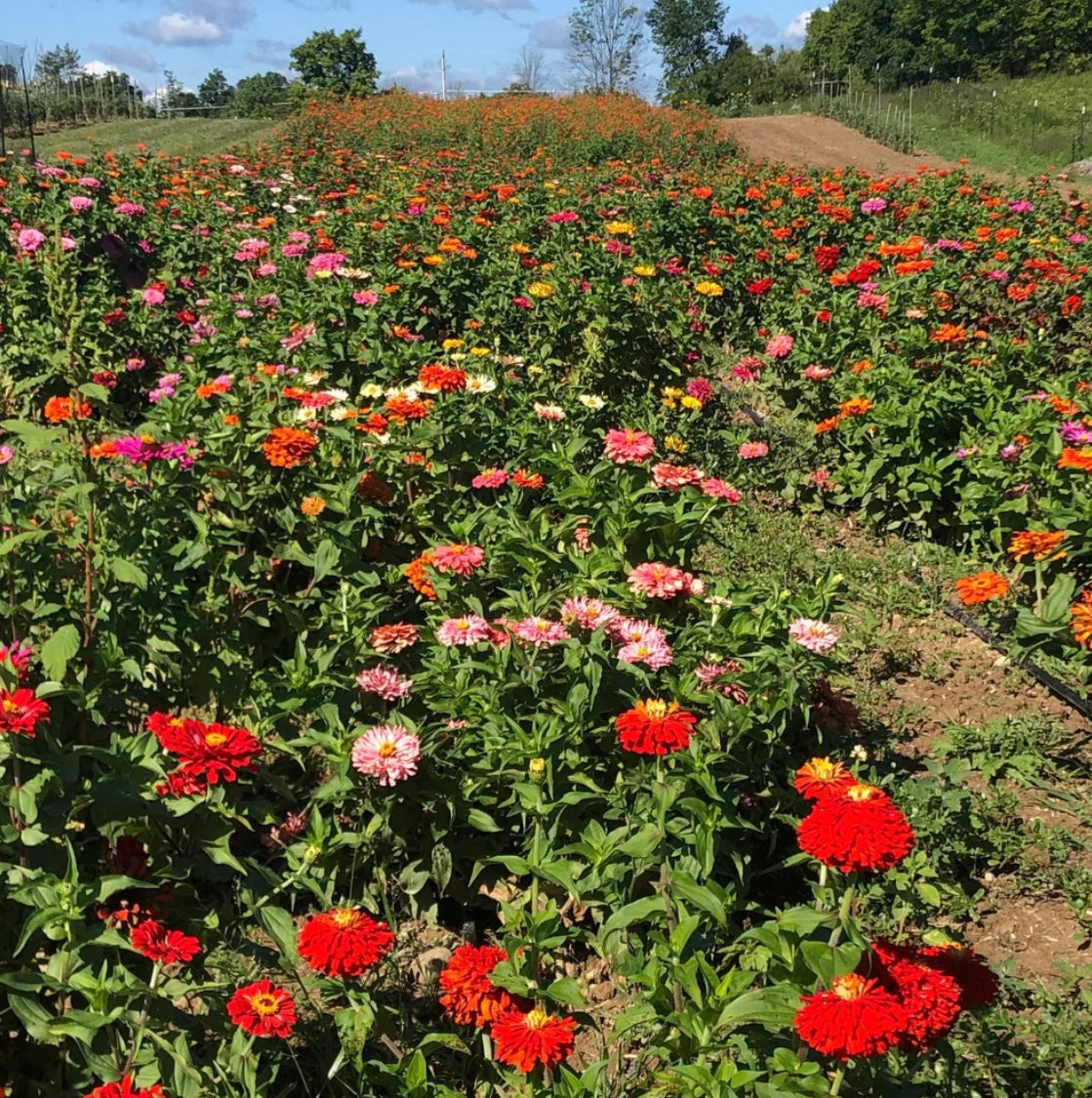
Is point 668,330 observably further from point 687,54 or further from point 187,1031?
point 687,54

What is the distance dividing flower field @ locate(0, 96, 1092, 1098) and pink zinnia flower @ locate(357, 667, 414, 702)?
18mm

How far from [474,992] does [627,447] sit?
6.00 feet

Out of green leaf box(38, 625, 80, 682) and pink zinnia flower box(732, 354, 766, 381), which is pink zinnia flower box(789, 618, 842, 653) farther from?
pink zinnia flower box(732, 354, 766, 381)

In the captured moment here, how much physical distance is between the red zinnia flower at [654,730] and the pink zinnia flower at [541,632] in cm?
51

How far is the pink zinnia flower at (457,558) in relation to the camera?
2.64 m

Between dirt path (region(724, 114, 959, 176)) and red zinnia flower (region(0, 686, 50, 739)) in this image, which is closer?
red zinnia flower (region(0, 686, 50, 739))

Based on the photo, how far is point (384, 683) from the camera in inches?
92.1

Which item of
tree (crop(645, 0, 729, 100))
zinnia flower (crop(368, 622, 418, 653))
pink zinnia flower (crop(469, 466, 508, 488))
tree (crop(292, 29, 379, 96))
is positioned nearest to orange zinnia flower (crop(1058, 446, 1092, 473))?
pink zinnia flower (crop(469, 466, 508, 488))

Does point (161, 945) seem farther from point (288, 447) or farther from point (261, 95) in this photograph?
point (261, 95)

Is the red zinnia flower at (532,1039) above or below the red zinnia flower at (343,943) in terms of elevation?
below

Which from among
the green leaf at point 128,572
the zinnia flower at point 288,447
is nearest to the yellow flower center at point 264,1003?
the green leaf at point 128,572

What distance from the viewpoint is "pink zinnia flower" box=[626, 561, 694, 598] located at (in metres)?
2.50

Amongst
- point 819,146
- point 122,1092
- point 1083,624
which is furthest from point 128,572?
point 819,146

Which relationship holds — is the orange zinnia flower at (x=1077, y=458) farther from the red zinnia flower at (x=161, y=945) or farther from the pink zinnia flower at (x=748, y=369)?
the red zinnia flower at (x=161, y=945)
